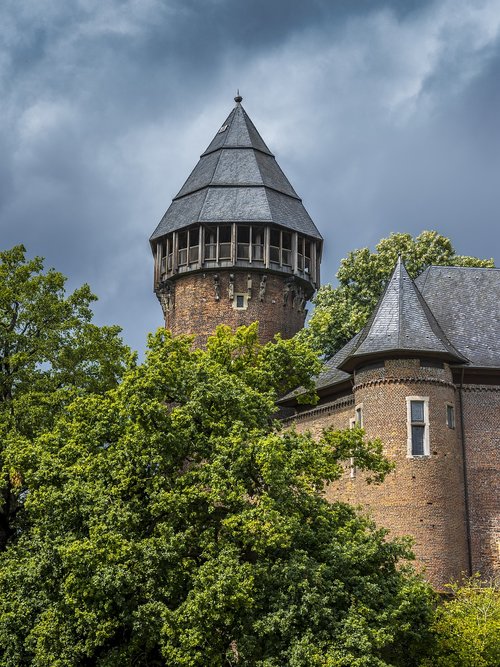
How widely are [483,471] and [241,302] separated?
47.1ft

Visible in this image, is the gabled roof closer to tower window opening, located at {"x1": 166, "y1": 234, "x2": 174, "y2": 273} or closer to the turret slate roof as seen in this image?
the turret slate roof

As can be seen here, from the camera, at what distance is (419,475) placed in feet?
89.5

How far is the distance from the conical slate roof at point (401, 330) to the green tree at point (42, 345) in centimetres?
706

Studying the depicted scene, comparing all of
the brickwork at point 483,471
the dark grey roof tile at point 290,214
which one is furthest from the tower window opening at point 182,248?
the brickwork at point 483,471

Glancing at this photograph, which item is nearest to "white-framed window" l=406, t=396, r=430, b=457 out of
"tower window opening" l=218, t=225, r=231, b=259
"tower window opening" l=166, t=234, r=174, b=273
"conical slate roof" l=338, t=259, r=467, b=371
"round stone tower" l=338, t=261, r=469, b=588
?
"round stone tower" l=338, t=261, r=469, b=588

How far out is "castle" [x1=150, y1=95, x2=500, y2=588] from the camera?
27.3 m

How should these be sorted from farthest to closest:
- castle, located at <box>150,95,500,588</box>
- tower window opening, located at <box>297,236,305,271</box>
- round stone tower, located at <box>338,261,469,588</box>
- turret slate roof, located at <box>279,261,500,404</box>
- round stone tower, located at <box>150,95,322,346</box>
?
1. tower window opening, located at <box>297,236,305,271</box>
2. round stone tower, located at <box>150,95,322,346</box>
3. turret slate roof, located at <box>279,261,500,404</box>
4. castle, located at <box>150,95,500,588</box>
5. round stone tower, located at <box>338,261,469,588</box>

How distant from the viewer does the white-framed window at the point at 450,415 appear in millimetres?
28406

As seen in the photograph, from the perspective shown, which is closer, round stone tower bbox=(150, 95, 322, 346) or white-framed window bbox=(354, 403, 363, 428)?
white-framed window bbox=(354, 403, 363, 428)

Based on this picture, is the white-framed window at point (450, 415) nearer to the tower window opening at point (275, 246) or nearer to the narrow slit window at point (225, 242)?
the tower window opening at point (275, 246)

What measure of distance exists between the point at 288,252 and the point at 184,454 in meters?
20.6

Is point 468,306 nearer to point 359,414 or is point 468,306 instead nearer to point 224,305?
point 359,414

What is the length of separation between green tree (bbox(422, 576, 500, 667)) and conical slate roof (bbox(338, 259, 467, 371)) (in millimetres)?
7541

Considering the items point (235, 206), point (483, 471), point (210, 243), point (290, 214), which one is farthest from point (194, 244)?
point (483, 471)
